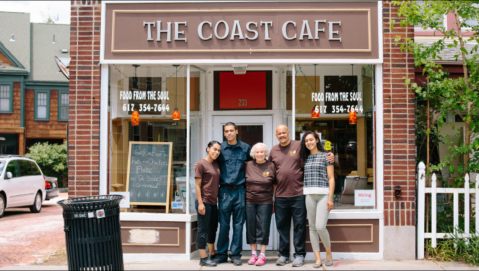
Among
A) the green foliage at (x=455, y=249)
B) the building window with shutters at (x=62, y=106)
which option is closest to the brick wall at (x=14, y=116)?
the building window with shutters at (x=62, y=106)

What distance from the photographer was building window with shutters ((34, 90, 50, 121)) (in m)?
24.7

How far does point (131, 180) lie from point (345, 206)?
3.38 m

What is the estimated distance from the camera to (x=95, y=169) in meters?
7.04

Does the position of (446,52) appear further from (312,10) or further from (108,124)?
(108,124)

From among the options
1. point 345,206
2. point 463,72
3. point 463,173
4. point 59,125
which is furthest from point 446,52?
point 59,125

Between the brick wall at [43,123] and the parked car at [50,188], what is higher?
the brick wall at [43,123]

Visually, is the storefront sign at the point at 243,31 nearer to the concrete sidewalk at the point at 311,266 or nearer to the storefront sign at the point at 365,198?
the storefront sign at the point at 365,198

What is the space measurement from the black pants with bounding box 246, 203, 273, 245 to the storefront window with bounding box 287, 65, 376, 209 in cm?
138

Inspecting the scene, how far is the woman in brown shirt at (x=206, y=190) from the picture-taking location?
253 inches

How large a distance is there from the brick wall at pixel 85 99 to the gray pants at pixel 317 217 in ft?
10.6

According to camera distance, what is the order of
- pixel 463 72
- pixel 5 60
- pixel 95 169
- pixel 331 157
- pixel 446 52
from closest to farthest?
pixel 331 157 → pixel 95 169 → pixel 463 72 → pixel 446 52 → pixel 5 60

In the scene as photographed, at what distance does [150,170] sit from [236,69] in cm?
214

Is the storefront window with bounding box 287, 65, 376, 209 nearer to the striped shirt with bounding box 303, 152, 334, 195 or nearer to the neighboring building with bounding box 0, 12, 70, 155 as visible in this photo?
the striped shirt with bounding box 303, 152, 334, 195

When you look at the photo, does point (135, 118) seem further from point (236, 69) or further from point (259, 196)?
point (259, 196)
